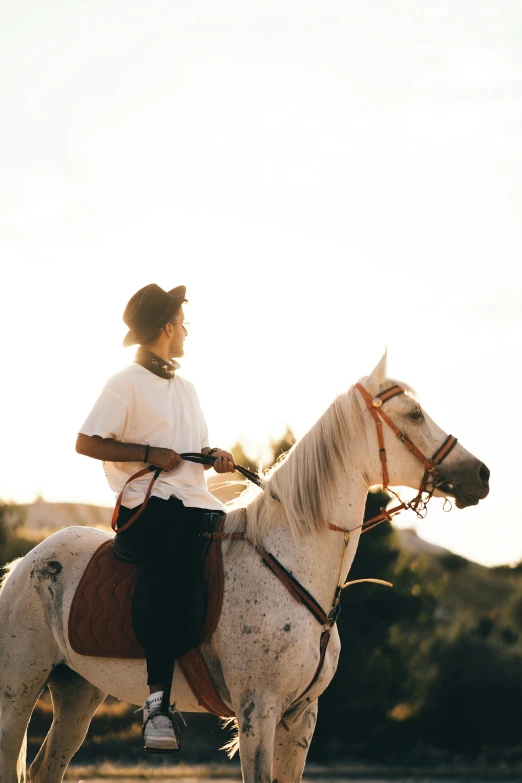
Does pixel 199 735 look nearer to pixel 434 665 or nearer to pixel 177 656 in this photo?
pixel 434 665

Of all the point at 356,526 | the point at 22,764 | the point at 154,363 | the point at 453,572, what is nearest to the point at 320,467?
the point at 356,526

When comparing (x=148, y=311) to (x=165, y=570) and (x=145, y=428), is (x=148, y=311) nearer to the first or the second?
(x=145, y=428)

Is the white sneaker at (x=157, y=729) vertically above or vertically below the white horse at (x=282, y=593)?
below

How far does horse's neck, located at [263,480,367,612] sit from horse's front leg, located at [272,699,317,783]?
69 cm

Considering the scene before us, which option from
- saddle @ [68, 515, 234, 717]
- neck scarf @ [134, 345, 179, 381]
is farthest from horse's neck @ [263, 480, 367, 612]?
neck scarf @ [134, 345, 179, 381]

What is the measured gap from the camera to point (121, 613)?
5328mm

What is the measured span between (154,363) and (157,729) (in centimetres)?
213

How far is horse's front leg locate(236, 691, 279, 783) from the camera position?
15.5ft

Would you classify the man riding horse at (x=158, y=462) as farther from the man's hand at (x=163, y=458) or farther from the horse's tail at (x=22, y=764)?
the horse's tail at (x=22, y=764)

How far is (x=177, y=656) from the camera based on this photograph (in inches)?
203

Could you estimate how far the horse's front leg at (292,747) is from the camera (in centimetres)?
516

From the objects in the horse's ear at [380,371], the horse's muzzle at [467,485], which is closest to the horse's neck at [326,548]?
the horse's muzzle at [467,485]

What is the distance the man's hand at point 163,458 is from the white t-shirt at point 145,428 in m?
0.16

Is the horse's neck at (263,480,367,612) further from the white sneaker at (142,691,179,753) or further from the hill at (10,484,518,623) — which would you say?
the hill at (10,484,518,623)
